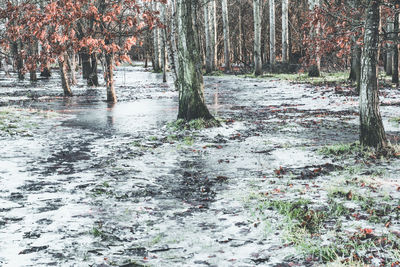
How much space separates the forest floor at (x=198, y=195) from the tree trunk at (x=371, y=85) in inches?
14.0

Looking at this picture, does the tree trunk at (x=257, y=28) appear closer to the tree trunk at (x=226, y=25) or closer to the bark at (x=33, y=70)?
the tree trunk at (x=226, y=25)

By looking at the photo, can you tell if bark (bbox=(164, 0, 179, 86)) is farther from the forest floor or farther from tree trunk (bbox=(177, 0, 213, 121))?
the forest floor

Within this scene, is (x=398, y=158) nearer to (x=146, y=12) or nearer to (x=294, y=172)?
(x=294, y=172)

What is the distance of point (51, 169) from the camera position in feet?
22.9

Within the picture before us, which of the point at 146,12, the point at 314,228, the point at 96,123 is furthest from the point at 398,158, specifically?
the point at 146,12

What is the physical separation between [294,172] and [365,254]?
3.09 metres

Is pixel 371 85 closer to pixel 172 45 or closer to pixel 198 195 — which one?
pixel 198 195

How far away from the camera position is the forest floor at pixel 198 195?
380cm

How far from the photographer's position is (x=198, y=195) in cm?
573

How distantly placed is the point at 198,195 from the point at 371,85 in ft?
12.6

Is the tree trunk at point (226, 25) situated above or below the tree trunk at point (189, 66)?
above

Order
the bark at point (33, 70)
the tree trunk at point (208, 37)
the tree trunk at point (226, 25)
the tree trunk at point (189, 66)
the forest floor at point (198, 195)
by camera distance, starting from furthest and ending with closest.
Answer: the tree trunk at point (208, 37), the tree trunk at point (226, 25), the bark at point (33, 70), the tree trunk at point (189, 66), the forest floor at point (198, 195)

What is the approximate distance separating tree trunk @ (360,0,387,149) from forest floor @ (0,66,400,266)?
355mm

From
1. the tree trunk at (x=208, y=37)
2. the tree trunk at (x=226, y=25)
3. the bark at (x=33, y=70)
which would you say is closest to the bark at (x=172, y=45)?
the bark at (x=33, y=70)
